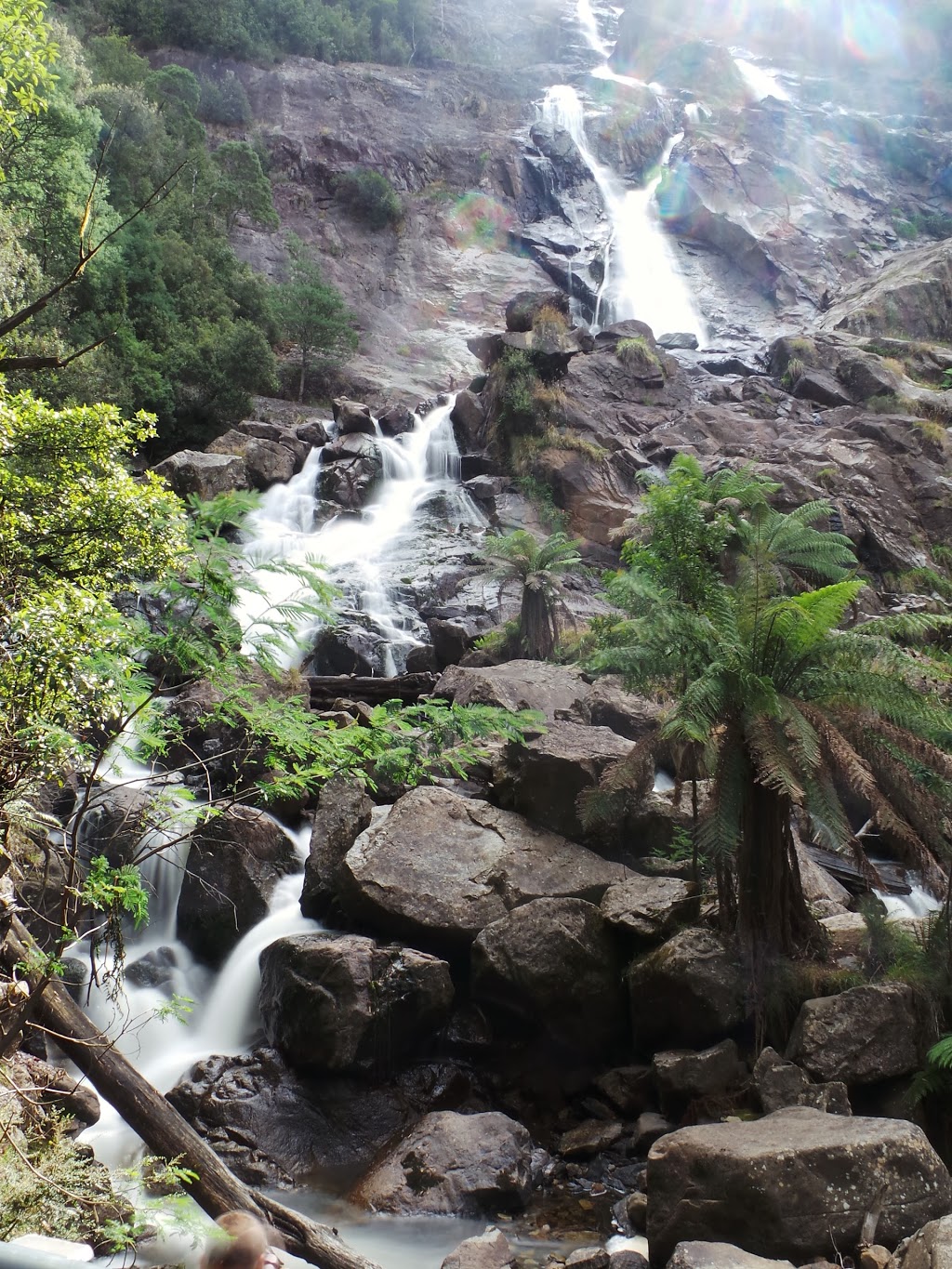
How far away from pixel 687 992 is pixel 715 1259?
299 centimetres

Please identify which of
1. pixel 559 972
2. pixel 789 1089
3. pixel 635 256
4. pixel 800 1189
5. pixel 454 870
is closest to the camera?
pixel 800 1189

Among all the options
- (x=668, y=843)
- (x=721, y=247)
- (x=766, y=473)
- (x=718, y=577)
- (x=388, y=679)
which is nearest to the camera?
(x=668, y=843)

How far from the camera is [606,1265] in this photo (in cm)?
501

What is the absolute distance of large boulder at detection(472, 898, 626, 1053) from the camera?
7.61m

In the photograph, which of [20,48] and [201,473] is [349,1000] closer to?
[20,48]

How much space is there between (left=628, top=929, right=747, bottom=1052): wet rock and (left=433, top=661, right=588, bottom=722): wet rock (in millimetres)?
4321

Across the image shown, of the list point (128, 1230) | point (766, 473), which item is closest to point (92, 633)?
point (128, 1230)

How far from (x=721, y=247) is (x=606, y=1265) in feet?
145

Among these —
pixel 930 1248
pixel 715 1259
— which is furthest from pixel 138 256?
pixel 930 1248

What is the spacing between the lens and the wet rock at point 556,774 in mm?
9047

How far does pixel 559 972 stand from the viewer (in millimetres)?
7594

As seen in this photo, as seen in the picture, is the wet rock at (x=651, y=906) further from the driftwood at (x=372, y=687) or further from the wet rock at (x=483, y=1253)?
the driftwood at (x=372, y=687)

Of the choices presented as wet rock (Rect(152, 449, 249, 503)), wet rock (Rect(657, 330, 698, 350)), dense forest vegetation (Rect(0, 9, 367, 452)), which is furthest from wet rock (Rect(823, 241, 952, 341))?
wet rock (Rect(152, 449, 249, 503))

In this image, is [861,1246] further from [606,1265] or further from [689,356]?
[689,356]
